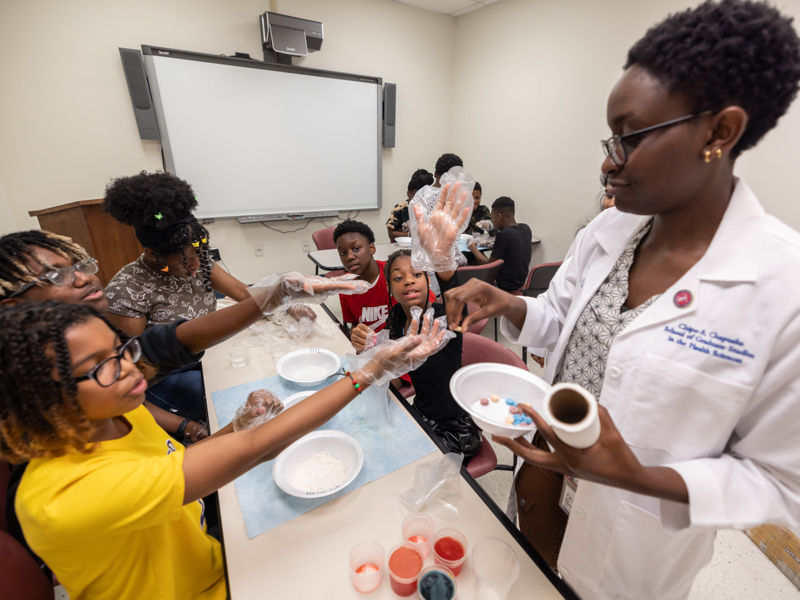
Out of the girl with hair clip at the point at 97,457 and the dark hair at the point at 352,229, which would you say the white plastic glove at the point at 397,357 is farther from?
the dark hair at the point at 352,229

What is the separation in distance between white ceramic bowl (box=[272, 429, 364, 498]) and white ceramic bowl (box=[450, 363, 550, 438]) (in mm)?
379

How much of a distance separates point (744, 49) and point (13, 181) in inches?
203

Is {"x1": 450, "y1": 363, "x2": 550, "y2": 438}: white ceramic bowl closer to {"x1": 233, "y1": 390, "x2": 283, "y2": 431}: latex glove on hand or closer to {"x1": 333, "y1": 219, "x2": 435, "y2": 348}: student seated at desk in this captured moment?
{"x1": 233, "y1": 390, "x2": 283, "y2": 431}: latex glove on hand

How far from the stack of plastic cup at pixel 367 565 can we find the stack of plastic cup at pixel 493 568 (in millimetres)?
223

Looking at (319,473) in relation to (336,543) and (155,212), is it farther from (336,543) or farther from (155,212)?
(155,212)

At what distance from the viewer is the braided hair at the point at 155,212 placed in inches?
65.9

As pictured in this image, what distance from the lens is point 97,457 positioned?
2.48 feet

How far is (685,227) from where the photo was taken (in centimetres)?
82

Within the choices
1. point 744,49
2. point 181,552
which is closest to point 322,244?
point 181,552

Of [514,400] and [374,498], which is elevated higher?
[514,400]

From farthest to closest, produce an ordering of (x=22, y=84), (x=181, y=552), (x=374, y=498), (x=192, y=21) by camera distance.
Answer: (x=192, y=21) → (x=22, y=84) → (x=374, y=498) → (x=181, y=552)

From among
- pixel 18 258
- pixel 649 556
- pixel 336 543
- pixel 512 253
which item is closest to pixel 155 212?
pixel 18 258

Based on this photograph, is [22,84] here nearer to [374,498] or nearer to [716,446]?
[374,498]

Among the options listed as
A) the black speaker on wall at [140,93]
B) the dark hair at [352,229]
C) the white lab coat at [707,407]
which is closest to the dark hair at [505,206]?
the dark hair at [352,229]
